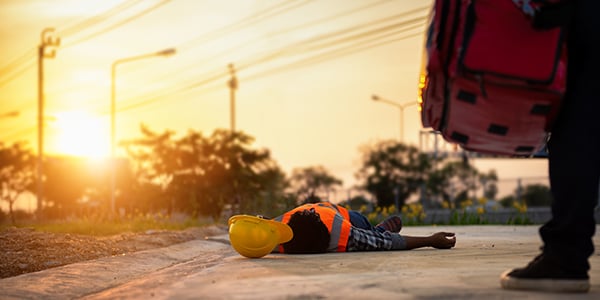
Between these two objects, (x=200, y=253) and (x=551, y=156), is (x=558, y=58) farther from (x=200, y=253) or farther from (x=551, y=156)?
(x=200, y=253)

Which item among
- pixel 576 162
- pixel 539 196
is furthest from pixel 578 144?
pixel 539 196

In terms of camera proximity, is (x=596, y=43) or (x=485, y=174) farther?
(x=485, y=174)

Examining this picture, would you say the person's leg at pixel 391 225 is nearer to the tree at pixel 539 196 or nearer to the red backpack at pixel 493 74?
the red backpack at pixel 493 74

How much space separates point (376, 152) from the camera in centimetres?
7194

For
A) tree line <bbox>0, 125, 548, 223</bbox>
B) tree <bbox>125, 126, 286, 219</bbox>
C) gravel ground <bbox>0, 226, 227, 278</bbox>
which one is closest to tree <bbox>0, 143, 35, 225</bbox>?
tree line <bbox>0, 125, 548, 223</bbox>

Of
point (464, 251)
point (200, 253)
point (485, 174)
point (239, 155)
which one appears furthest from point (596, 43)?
point (485, 174)

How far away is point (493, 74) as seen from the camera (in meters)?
3.54

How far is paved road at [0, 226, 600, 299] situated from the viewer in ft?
13.5

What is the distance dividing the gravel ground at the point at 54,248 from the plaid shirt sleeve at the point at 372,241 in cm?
228

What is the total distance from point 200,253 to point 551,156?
6.30 meters

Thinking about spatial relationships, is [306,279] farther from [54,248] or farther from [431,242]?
[54,248]

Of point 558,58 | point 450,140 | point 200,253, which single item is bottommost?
point 200,253

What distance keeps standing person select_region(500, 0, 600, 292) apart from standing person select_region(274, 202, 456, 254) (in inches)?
151

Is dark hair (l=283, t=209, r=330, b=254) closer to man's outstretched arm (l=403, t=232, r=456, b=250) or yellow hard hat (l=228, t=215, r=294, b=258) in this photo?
yellow hard hat (l=228, t=215, r=294, b=258)
